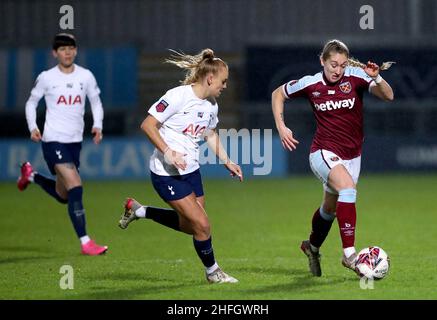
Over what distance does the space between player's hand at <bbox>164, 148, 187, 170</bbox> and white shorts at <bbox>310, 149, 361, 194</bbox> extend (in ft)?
4.17

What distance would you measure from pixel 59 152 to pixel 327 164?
3.56 meters

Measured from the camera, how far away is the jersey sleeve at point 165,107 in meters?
8.44

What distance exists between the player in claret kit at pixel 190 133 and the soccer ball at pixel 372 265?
1049 mm

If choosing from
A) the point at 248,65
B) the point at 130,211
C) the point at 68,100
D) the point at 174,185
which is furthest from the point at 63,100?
the point at 248,65

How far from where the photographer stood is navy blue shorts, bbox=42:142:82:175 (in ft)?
37.2

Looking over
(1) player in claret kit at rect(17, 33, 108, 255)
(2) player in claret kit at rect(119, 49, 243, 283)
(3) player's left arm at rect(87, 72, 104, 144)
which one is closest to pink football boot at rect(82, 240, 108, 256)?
(1) player in claret kit at rect(17, 33, 108, 255)

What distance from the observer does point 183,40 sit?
1047 inches

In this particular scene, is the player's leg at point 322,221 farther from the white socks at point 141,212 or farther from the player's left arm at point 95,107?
the player's left arm at point 95,107

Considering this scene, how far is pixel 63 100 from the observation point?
37.5 ft

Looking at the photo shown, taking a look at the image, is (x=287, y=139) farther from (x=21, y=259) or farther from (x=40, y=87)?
(x=40, y=87)

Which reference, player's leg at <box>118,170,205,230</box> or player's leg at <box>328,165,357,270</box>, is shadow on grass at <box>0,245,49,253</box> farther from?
player's leg at <box>328,165,357,270</box>
